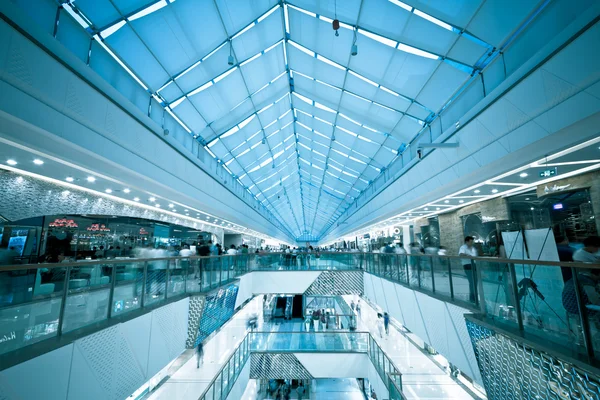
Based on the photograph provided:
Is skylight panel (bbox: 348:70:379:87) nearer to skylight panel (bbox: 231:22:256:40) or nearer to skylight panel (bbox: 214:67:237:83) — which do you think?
skylight panel (bbox: 231:22:256:40)

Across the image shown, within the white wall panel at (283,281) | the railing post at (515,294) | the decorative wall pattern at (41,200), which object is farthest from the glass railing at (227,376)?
the railing post at (515,294)

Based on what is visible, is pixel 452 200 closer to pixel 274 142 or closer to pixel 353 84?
pixel 353 84

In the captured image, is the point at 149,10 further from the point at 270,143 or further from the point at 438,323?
the point at 270,143

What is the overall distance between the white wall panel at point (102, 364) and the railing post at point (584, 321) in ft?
17.3

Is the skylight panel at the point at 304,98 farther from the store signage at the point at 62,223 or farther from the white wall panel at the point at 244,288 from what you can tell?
the store signage at the point at 62,223

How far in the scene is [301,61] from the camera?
37.5 ft

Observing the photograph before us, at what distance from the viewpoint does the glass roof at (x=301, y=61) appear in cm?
Answer: 712

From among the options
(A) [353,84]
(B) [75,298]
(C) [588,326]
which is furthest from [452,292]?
(A) [353,84]

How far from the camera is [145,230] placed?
57.1ft

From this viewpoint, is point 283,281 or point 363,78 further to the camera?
point 283,281

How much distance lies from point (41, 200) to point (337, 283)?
41.5ft

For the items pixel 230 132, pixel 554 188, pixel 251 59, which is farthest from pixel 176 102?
pixel 554 188

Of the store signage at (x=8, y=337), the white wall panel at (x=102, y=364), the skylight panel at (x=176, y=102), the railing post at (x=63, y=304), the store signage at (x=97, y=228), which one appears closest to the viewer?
the store signage at (x=8, y=337)

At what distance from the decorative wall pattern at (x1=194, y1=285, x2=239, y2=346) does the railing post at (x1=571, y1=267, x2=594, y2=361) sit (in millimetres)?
6885
